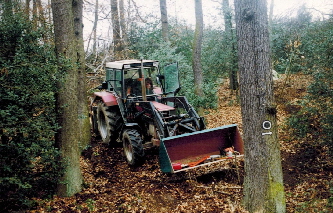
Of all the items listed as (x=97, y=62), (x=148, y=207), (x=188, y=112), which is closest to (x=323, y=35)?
(x=188, y=112)

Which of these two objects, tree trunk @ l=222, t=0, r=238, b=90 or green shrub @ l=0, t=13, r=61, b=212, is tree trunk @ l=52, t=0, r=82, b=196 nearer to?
green shrub @ l=0, t=13, r=61, b=212

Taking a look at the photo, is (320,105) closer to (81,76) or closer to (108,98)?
(108,98)

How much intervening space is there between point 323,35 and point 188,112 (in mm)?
4306

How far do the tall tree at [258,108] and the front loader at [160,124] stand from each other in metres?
1.73

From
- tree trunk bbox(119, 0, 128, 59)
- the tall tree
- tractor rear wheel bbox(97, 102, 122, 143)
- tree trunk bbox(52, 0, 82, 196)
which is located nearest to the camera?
the tall tree

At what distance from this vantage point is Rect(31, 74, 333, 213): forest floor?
5.05 m

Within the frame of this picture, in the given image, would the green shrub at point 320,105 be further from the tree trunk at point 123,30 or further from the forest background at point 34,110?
the tree trunk at point 123,30

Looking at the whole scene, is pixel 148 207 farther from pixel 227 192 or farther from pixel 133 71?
pixel 133 71

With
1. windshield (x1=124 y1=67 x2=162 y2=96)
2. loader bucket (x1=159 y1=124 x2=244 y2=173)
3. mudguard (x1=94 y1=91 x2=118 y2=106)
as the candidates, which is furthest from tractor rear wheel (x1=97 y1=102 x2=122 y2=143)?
loader bucket (x1=159 y1=124 x2=244 y2=173)

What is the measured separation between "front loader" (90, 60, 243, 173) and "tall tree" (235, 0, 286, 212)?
173 centimetres

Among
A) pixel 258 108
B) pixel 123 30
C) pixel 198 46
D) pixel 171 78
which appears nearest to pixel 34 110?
pixel 258 108

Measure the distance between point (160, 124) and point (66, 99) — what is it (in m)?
2.27

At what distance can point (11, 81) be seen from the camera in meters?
4.50

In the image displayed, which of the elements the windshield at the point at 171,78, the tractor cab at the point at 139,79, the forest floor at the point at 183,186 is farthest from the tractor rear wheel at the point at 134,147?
the windshield at the point at 171,78
